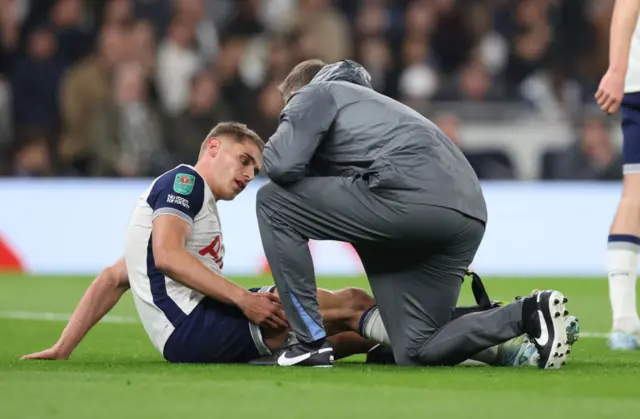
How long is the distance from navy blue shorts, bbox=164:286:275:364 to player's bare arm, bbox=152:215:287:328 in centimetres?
11

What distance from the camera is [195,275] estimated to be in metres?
5.50

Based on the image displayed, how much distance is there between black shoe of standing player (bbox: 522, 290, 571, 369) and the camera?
5.21 m

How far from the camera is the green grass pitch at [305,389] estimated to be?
410 cm

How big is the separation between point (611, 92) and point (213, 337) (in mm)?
2183

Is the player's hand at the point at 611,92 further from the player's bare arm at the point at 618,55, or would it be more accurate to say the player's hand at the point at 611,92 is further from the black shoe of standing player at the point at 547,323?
the black shoe of standing player at the point at 547,323

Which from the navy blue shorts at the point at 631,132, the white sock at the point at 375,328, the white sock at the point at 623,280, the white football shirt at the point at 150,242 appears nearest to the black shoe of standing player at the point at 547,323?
the white sock at the point at 375,328

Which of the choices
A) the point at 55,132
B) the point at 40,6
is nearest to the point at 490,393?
the point at 55,132

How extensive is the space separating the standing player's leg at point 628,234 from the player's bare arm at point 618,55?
52 cm

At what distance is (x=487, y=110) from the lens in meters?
15.6

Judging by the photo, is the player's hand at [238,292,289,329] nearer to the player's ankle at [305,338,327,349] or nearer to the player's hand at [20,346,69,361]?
the player's ankle at [305,338,327,349]

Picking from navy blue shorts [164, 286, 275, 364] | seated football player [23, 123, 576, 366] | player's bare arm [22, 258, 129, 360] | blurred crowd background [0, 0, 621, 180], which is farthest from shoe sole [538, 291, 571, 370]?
blurred crowd background [0, 0, 621, 180]

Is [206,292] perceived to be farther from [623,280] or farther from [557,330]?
[623,280]

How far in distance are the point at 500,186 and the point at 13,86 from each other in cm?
543

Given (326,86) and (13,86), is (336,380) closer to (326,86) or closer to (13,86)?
(326,86)
